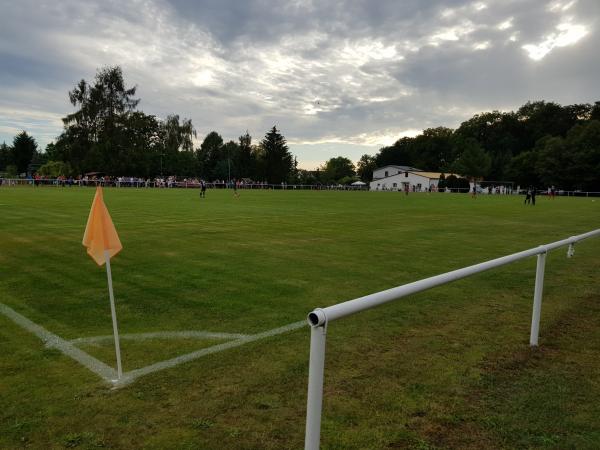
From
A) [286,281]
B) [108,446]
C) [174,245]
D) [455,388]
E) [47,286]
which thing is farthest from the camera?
[174,245]

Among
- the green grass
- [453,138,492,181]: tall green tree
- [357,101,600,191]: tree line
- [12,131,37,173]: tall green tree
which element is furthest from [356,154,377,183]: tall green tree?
the green grass

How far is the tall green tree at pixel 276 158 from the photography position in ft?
341

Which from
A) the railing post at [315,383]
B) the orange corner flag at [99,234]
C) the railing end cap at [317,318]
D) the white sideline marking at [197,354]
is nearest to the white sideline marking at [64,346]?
the white sideline marking at [197,354]

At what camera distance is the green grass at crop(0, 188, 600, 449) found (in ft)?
11.0

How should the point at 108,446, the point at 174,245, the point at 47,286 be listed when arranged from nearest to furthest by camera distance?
the point at 108,446 → the point at 47,286 → the point at 174,245

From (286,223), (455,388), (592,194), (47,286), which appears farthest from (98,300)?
(592,194)

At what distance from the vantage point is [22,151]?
379ft

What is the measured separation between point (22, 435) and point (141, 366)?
4.20 feet

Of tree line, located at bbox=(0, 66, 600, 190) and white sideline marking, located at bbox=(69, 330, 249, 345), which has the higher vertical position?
tree line, located at bbox=(0, 66, 600, 190)

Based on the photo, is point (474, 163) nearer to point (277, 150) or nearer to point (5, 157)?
point (277, 150)

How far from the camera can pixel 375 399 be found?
3.86 meters

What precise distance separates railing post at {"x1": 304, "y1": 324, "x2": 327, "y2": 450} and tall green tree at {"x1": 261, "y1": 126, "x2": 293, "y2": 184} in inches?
4012

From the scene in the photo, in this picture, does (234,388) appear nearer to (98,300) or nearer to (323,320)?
(323,320)

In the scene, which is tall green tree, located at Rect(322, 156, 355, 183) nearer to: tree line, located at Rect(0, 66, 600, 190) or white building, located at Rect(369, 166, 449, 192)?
tree line, located at Rect(0, 66, 600, 190)
